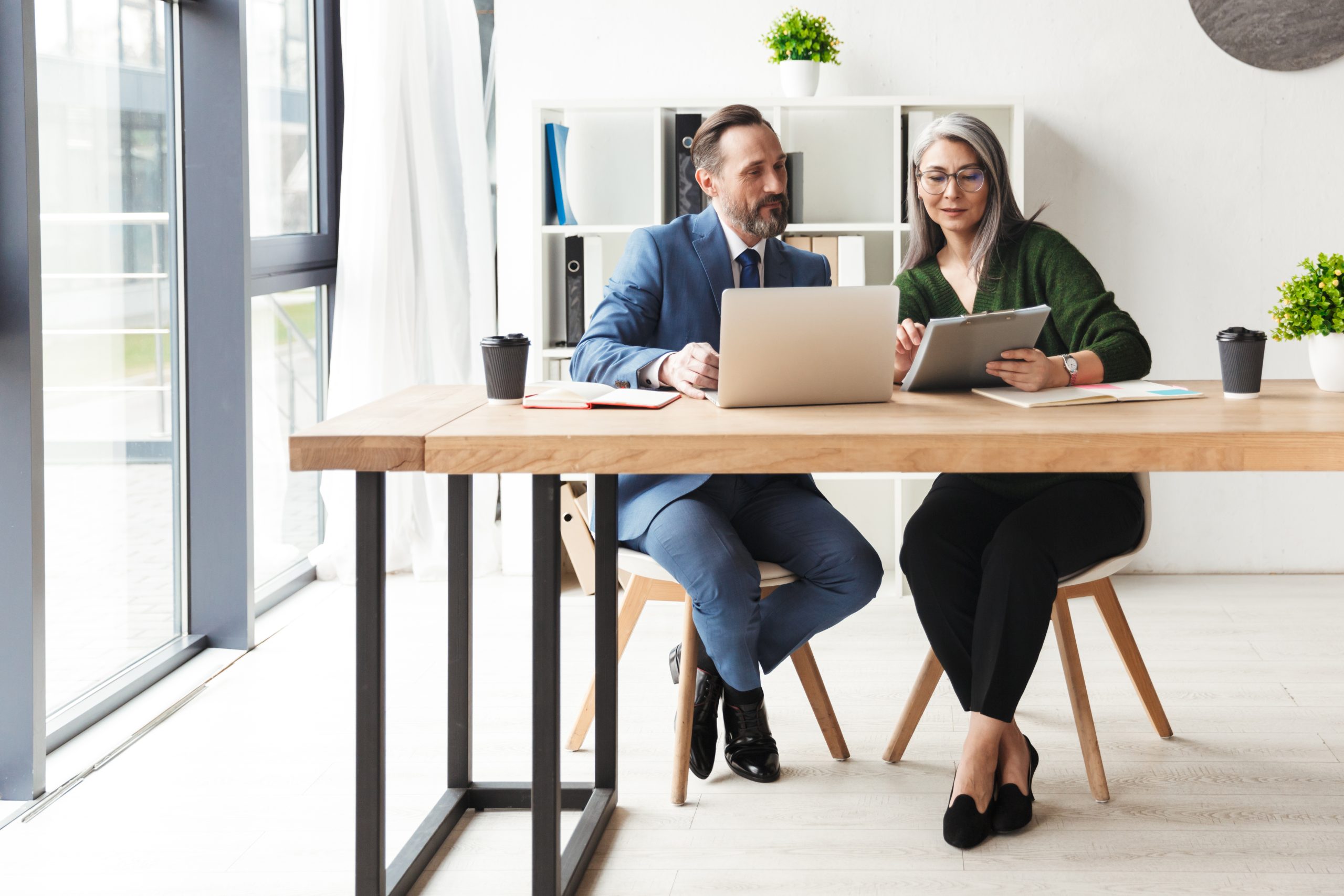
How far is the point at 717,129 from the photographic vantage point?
2334 millimetres

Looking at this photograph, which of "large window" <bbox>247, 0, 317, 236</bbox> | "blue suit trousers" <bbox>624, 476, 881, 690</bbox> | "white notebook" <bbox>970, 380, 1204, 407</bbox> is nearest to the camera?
"white notebook" <bbox>970, 380, 1204, 407</bbox>

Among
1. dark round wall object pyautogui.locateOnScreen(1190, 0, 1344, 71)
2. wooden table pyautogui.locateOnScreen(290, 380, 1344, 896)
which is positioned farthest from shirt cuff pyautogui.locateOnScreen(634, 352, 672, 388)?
dark round wall object pyautogui.locateOnScreen(1190, 0, 1344, 71)

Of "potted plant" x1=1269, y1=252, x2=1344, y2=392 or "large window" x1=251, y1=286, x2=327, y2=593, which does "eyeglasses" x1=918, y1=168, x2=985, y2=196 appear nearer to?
"potted plant" x1=1269, y1=252, x2=1344, y2=392

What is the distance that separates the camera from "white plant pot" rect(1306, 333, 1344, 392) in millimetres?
1892

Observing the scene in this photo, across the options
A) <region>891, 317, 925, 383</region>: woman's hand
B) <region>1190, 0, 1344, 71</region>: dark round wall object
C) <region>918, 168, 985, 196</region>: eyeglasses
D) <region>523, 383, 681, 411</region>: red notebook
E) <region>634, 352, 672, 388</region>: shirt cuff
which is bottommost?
<region>523, 383, 681, 411</region>: red notebook

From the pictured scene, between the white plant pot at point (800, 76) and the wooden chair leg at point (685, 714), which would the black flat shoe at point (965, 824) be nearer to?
the wooden chair leg at point (685, 714)

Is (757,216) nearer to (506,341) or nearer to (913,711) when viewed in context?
(506,341)

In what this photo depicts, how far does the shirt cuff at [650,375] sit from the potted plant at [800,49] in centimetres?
174

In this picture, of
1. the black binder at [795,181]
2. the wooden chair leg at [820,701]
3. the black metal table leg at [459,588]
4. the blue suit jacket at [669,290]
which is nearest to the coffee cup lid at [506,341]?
the black metal table leg at [459,588]

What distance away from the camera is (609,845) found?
1.96 metres

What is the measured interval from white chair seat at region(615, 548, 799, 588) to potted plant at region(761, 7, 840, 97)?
1.84m

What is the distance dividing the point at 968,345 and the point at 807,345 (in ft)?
0.96

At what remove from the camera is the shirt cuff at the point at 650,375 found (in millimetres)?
2018

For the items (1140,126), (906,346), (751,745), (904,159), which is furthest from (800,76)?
(751,745)
